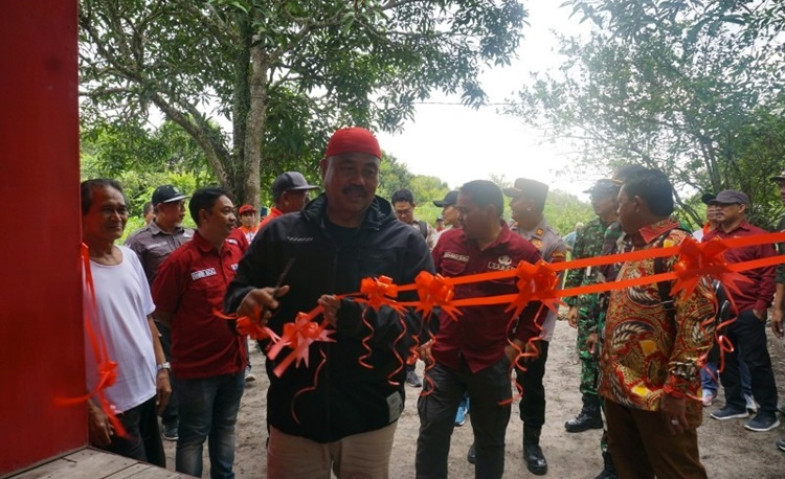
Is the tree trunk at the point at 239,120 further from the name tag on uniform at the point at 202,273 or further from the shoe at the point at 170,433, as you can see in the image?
the name tag on uniform at the point at 202,273

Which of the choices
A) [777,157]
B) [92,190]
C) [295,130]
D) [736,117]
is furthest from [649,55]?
[92,190]

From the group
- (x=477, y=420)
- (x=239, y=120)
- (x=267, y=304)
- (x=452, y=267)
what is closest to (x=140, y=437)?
(x=267, y=304)

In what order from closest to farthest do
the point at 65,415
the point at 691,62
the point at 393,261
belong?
the point at 65,415, the point at 393,261, the point at 691,62

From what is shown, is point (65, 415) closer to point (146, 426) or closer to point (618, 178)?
point (146, 426)

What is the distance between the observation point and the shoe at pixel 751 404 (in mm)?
4682

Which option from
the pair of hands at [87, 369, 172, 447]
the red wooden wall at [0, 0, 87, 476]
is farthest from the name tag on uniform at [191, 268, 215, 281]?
the red wooden wall at [0, 0, 87, 476]

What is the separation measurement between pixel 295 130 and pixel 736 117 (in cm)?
643

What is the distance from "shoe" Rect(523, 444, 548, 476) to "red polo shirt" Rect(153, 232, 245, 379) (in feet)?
7.76

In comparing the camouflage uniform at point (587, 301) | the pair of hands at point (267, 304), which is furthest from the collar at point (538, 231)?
the pair of hands at point (267, 304)

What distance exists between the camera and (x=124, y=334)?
2.42 m

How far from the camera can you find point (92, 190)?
2.53 metres

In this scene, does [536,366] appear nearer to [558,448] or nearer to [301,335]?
[558,448]

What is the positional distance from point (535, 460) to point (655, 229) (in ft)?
7.25

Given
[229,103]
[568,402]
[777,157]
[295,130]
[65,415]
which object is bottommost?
[568,402]
